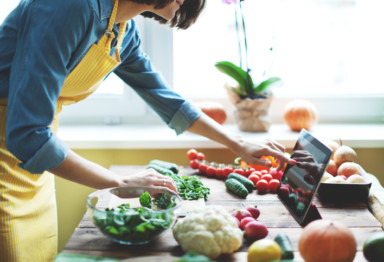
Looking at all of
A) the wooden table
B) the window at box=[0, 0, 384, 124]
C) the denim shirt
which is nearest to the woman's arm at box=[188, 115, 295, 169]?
the wooden table

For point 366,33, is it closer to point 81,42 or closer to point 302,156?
point 302,156

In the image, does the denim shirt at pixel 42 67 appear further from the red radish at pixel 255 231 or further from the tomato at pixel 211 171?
the tomato at pixel 211 171

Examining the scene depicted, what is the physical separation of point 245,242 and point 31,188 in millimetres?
699

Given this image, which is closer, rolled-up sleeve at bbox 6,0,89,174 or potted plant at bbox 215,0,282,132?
rolled-up sleeve at bbox 6,0,89,174

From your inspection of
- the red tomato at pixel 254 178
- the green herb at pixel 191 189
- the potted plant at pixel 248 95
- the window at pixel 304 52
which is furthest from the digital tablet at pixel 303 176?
the window at pixel 304 52

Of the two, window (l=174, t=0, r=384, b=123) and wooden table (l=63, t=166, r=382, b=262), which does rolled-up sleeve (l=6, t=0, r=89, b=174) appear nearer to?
wooden table (l=63, t=166, r=382, b=262)

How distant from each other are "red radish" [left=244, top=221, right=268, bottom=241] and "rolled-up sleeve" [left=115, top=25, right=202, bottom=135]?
0.54m

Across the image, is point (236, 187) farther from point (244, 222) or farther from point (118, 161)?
point (118, 161)

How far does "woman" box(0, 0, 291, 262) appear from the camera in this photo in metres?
0.95

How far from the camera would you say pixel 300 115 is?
2.04 m

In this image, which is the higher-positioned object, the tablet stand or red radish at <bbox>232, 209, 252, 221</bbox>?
red radish at <bbox>232, 209, 252, 221</bbox>

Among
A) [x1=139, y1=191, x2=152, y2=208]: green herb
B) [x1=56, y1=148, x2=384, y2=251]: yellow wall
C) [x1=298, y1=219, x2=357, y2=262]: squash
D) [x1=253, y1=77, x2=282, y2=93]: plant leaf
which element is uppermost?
[x1=253, y1=77, x2=282, y2=93]: plant leaf

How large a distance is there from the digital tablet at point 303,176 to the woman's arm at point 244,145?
0.05 metres

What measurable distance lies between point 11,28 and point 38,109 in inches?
11.6
